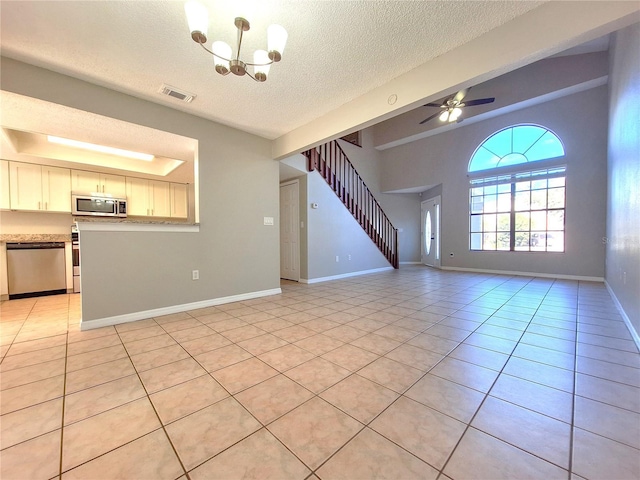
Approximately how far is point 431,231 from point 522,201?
2.42 metres

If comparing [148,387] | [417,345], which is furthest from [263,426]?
[417,345]

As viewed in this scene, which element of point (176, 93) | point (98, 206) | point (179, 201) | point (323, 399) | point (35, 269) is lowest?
point (323, 399)

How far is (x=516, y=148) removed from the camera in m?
6.00

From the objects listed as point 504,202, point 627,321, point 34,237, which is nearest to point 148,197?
point 34,237

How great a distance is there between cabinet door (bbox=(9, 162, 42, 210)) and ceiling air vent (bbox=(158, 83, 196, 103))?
338 centimetres

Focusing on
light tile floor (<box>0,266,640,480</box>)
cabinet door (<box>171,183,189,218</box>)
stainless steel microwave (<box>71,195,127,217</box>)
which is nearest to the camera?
light tile floor (<box>0,266,640,480</box>)

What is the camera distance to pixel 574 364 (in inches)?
72.8

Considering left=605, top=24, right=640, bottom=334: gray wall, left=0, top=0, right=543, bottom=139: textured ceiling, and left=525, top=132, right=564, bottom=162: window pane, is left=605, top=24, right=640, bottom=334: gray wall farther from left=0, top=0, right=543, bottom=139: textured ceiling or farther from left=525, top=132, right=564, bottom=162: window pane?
left=525, top=132, right=564, bottom=162: window pane

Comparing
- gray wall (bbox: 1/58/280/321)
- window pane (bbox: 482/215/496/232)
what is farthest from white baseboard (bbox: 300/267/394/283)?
window pane (bbox: 482/215/496/232)

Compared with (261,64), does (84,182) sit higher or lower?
lower

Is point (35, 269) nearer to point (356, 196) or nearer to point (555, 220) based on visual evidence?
point (356, 196)

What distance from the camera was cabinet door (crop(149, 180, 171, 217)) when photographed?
529cm

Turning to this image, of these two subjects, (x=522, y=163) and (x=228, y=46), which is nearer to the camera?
(x=228, y=46)

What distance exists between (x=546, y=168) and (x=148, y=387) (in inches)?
308
